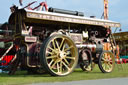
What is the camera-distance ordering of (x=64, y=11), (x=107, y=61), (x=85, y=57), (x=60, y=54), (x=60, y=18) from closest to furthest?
(x=60, y=54), (x=60, y=18), (x=64, y=11), (x=85, y=57), (x=107, y=61)

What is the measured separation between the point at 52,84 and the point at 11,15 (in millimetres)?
4951

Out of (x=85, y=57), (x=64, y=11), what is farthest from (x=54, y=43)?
(x=85, y=57)

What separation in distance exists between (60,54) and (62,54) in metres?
0.11

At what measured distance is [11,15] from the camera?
392 inches

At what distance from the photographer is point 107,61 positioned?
36.2 ft

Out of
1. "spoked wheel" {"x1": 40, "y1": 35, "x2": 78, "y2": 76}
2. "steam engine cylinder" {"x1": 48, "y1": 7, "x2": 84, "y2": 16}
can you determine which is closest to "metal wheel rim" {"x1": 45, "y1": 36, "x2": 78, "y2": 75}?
"spoked wheel" {"x1": 40, "y1": 35, "x2": 78, "y2": 76}

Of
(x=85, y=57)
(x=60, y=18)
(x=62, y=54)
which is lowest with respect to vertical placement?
(x=85, y=57)

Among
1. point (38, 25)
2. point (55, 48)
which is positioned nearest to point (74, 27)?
point (38, 25)

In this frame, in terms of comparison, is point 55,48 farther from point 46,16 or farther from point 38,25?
point 38,25

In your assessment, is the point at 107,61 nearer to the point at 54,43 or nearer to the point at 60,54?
the point at 60,54

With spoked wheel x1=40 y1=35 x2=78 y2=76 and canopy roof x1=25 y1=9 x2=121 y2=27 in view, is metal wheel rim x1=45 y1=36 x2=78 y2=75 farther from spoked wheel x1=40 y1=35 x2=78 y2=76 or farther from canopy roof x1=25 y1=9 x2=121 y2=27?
canopy roof x1=25 y1=9 x2=121 y2=27

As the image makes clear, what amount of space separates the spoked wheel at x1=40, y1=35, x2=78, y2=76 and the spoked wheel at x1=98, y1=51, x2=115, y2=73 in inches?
72.9

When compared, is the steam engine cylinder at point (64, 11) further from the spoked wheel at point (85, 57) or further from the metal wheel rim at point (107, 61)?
the metal wheel rim at point (107, 61)

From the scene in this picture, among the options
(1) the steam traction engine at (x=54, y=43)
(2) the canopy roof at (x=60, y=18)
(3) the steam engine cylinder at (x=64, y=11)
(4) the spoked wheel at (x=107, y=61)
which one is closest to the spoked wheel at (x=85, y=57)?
(1) the steam traction engine at (x=54, y=43)
